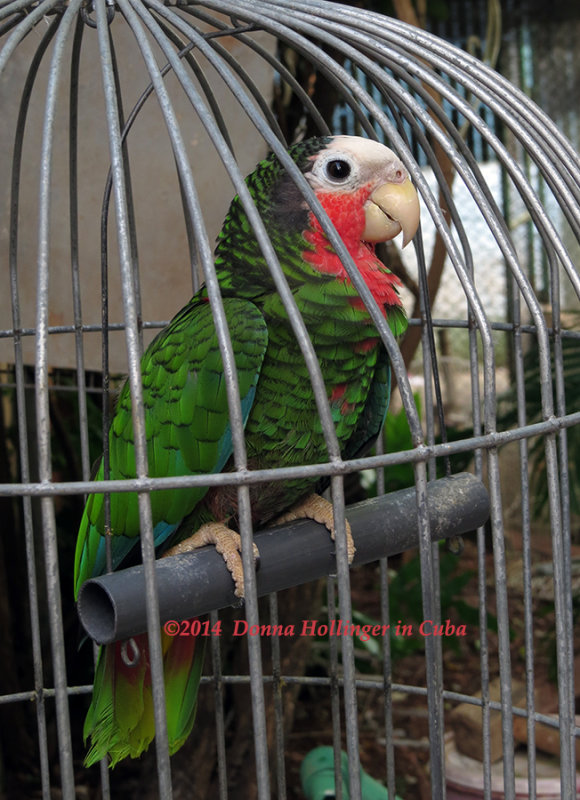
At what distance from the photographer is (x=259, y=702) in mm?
476

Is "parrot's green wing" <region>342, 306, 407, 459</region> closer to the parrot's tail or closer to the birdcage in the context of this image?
the birdcage

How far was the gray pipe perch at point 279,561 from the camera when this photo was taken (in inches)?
21.5

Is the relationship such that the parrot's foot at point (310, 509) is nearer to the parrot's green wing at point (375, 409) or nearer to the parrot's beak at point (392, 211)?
the parrot's green wing at point (375, 409)

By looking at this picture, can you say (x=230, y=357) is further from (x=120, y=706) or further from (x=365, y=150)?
(x=120, y=706)

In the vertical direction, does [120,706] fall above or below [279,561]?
below

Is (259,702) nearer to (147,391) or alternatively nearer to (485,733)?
(147,391)

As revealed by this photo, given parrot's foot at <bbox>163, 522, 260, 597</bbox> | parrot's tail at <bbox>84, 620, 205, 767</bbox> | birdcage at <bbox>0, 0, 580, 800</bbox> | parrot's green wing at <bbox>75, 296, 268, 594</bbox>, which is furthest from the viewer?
parrot's tail at <bbox>84, 620, 205, 767</bbox>

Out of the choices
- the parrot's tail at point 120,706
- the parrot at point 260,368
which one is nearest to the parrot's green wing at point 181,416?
the parrot at point 260,368

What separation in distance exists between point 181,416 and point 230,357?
0.94 feet

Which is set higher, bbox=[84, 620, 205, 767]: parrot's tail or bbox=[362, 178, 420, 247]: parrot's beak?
bbox=[362, 178, 420, 247]: parrot's beak

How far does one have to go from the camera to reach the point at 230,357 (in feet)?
1.63

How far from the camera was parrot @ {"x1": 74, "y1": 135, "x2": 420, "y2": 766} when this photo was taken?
0.77m

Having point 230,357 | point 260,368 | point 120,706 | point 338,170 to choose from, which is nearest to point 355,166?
point 338,170

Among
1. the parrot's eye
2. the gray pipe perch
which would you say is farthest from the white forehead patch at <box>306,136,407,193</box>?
the gray pipe perch
